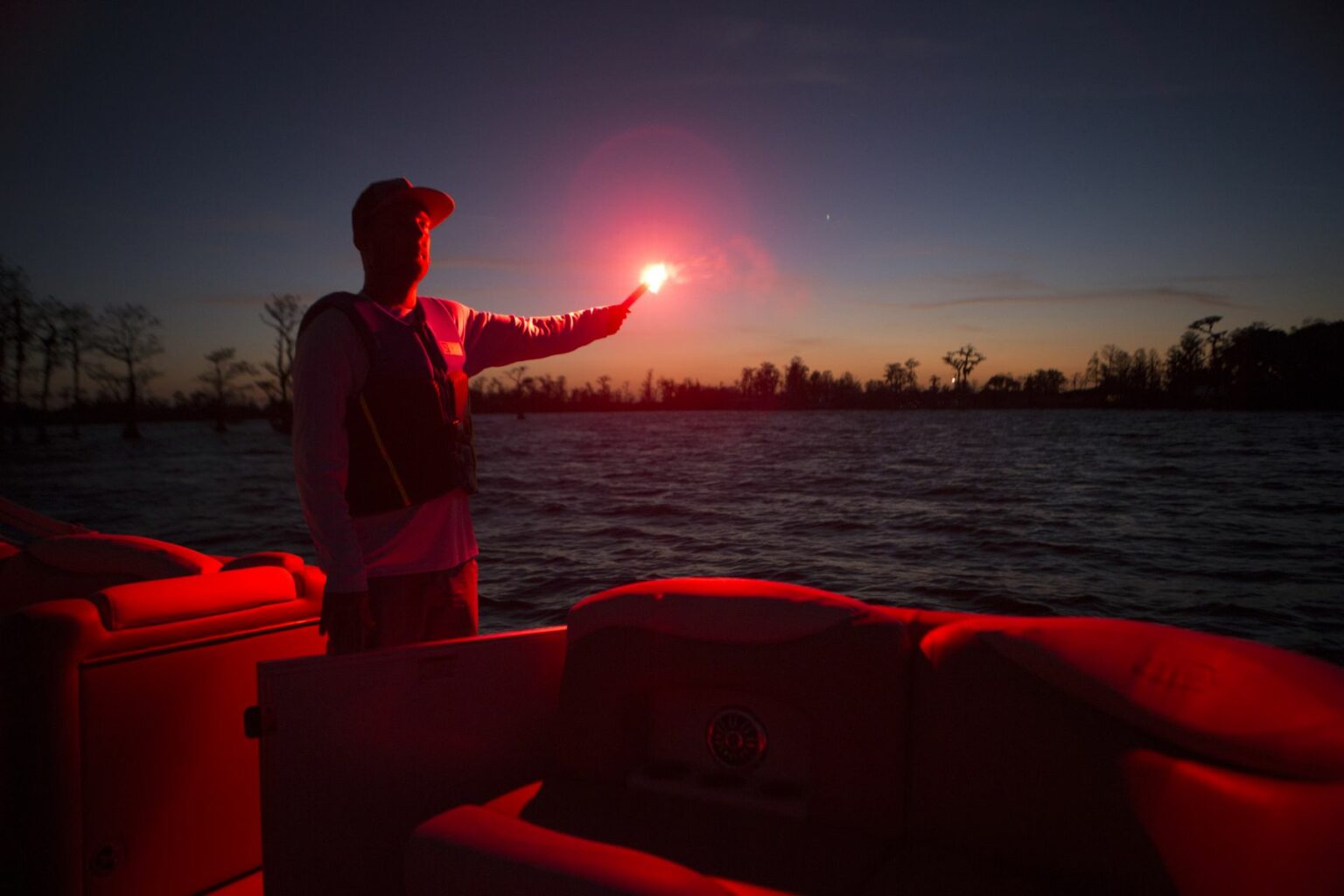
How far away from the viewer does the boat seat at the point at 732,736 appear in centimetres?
197

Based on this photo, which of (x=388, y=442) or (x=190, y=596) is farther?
(x=190, y=596)

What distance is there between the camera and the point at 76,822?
235 cm

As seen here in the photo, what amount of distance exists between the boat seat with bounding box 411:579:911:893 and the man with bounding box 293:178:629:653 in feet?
1.74

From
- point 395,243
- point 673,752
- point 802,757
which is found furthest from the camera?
point 395,243

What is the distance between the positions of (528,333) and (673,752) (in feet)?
5.22

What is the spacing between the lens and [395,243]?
2525mm

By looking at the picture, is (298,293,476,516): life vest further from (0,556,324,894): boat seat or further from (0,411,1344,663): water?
(0,411,1344,663): water

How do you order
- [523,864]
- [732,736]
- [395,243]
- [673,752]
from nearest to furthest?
[523,864] → [732,736] → [673,752] → [395,243]

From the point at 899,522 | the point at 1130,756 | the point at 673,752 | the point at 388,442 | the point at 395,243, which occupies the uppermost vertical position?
the point at 395,243

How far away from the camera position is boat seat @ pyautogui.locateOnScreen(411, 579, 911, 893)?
6.46ft

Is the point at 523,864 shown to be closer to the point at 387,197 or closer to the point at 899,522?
the point at 387,197

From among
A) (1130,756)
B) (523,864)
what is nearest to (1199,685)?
(1130,756)

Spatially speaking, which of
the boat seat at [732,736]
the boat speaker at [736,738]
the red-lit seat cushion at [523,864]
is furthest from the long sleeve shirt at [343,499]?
the boat speaker at [736,738]

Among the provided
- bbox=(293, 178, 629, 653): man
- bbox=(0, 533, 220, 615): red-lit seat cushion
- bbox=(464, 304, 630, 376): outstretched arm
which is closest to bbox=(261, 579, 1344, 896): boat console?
bbox=(293, 178, 629, 653): man
